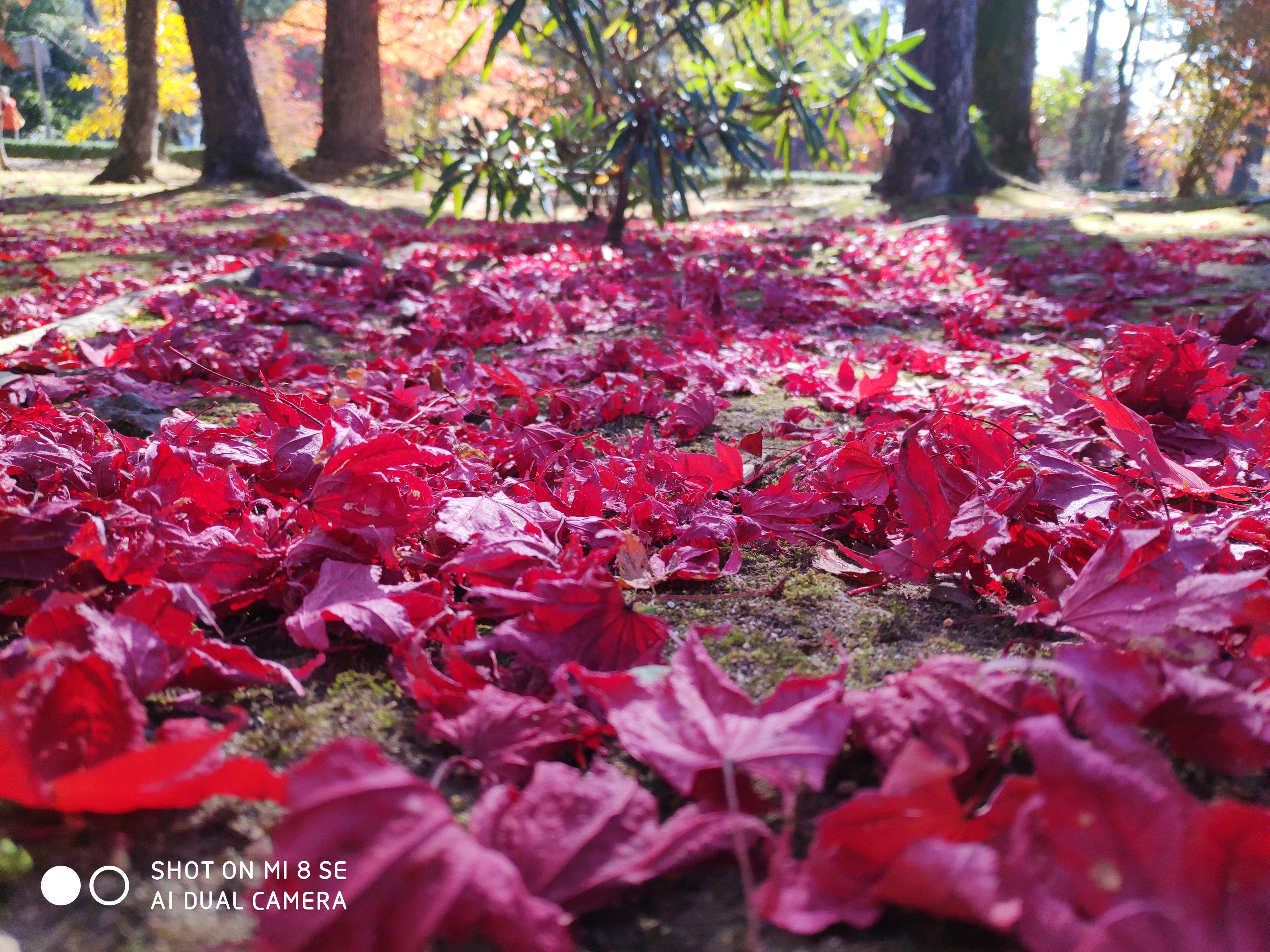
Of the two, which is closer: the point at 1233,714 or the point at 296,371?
the point at 1233,714

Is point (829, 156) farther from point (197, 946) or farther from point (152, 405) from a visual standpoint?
point (197, 946)

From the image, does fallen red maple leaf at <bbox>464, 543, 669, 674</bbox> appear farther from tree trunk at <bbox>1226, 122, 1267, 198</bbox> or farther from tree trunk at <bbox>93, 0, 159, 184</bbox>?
tree trunk at <bbox>1226, 122, 1267, 198</bbox>

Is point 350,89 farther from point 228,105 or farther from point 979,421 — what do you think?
point 979,421

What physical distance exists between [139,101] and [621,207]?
32.0 feet

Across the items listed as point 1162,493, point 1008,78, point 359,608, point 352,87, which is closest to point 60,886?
point 359,608

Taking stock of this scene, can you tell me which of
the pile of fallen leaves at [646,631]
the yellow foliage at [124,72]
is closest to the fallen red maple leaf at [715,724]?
the pile of fallen leaves at [646,631]

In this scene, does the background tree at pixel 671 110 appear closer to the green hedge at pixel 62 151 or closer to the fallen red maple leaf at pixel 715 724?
the fallen red maple leaf at pixel 715 724

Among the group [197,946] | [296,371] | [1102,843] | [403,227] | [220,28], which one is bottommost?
[197,946]

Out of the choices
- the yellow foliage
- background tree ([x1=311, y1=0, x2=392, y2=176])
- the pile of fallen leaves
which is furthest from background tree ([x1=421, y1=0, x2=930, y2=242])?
the yellow foliage

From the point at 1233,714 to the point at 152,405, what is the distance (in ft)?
8.50

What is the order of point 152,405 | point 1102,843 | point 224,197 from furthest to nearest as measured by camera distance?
point 224,197 < point 152,405 < point 1102,843

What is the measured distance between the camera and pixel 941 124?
952cm

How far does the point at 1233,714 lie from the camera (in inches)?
30.8

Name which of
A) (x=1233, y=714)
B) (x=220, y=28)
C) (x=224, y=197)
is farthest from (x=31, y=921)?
(x=220, y=28)
